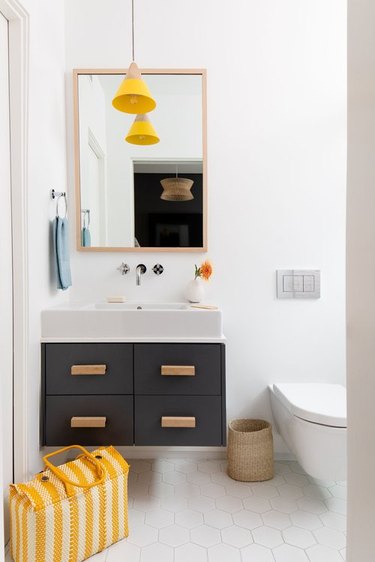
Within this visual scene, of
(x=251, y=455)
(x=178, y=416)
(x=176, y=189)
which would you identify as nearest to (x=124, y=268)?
(x=176, y=189)

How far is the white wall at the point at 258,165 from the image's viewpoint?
2281 millimetres

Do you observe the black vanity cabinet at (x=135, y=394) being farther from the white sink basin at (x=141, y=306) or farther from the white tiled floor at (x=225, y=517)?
the white sink basin at (x=141, y=306)

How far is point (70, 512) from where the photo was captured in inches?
55.9

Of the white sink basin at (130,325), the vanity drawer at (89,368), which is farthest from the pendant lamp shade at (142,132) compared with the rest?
the vanity drawer at (89,368)

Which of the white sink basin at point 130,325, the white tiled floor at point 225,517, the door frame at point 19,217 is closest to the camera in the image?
the white tiled floor at point 225,517

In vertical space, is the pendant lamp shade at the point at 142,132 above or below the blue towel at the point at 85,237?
above

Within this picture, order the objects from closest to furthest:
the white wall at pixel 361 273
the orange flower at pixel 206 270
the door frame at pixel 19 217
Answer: the white wall at pixel 361 273 → the door frame at pixel 19 217 → the orange flower at pixel 206 270

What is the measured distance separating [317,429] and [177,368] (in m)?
0.64

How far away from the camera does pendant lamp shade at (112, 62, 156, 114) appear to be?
6.35 feet

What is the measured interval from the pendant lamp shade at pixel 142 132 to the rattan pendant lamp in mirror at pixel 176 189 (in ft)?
0.76

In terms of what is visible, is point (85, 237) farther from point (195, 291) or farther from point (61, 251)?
point (195, 291)

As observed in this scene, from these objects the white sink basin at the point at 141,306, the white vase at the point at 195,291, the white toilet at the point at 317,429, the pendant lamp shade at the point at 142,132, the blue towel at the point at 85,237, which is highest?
the pendant lamp shade at the point at 142,132

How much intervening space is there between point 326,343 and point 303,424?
676 mm

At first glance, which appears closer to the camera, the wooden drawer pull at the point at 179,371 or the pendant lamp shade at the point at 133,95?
the wooden drawer pull at the point at 179,371
